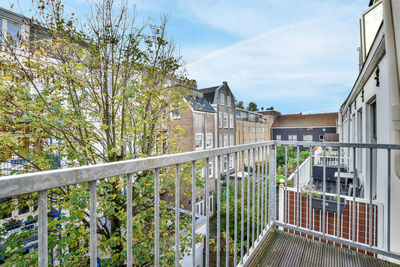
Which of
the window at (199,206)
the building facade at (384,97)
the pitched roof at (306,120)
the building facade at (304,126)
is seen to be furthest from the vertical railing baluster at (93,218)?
the pitched roof at (306,120)

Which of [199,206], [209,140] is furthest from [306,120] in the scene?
[199,206]

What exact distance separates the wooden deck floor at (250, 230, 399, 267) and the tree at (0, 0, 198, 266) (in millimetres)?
1769

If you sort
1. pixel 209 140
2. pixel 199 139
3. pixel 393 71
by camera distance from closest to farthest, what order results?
pixel 393 71
pixel 199 139
pixel 209 140

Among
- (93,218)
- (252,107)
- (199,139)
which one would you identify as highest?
(252,107)

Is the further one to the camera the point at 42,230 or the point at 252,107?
the point at 252,107

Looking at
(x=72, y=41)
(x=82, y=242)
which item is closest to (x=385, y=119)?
(x=82, y=242)

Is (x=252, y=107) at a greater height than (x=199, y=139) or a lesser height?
greater

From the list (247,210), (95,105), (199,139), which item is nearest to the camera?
(247,210)

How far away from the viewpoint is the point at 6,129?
10.4ft

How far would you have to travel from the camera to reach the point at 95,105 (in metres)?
4.17

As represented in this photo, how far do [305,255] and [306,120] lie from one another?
95.3 feet

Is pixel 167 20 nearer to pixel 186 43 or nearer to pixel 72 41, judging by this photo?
pixel 186 43

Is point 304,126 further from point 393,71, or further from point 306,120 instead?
point 393,71

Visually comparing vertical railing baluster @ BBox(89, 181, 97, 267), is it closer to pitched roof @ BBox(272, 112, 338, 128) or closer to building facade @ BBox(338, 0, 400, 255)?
building facade @ BBox(338, 0, 400, 255)
